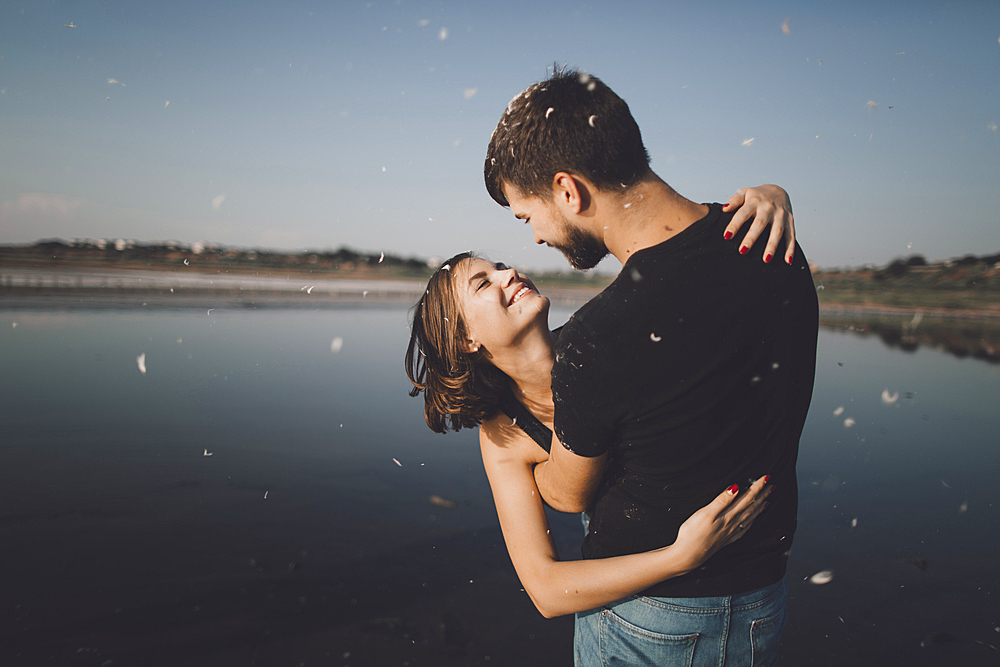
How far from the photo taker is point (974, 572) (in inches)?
150

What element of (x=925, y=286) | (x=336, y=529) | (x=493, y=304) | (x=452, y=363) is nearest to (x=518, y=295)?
(x=493, y=304)

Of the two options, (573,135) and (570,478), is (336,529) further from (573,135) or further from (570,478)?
(573,135)

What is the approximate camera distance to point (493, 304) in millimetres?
2238

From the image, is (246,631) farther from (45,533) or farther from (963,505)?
(963,505)

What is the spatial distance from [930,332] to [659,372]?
18.7m

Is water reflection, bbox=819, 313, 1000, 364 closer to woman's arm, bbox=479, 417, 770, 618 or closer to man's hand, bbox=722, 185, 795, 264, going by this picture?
man's hand, bbox=722, 185, 795, 264

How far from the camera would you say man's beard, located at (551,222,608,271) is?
167 centimetres

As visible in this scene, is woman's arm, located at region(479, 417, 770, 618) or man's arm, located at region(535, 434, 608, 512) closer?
woman's arm, located at region(479, 417, 770, 618)

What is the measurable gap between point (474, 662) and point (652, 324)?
8.05 feet

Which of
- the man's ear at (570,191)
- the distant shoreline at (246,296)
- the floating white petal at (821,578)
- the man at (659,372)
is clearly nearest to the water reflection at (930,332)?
the distant shoreline at (246,296)

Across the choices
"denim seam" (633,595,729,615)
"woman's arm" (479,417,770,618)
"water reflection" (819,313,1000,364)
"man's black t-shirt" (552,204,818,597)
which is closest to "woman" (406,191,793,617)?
"woman's arm" (479,417,770,618)

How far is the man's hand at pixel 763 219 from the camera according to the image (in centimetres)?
138

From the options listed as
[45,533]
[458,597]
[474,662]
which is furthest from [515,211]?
[45,533]

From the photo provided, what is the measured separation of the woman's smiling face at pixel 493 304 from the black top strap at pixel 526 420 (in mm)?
244
